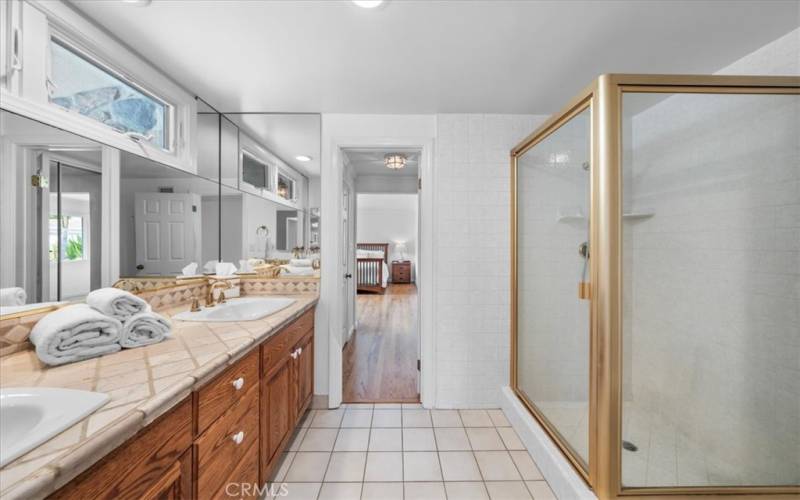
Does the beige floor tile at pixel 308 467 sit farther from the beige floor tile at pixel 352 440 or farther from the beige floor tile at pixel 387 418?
the beige floor tile at pixel 387 418

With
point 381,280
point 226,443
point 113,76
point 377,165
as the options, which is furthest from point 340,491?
point 381,280

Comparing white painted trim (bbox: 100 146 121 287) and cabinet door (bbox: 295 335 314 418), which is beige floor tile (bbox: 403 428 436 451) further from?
white painted trim (bbox: 100 146 121 287)

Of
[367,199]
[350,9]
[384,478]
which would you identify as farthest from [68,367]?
[367,199]

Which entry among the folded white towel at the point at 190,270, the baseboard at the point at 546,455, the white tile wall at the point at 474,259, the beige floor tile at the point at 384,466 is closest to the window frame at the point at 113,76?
the folded white towel at the point at 190,270

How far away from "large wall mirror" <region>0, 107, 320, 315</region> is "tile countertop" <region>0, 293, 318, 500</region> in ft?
1.18

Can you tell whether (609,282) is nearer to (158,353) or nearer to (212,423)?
(212,423)

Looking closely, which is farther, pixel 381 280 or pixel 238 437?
pixel 381 280

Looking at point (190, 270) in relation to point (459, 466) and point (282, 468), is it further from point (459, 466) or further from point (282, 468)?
point (459, 466)

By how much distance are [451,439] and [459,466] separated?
23 cm

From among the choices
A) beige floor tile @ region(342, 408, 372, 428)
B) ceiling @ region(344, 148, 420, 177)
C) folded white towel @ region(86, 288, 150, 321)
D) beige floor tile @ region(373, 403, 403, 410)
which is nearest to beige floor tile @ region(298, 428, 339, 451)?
beige floor tile @ region(342, 408, 372, 428)

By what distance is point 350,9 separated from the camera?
1.27 meters

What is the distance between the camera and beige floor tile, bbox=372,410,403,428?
2051 mm

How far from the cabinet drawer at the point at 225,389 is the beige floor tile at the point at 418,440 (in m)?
1.06

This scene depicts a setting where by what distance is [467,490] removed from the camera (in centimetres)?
152
